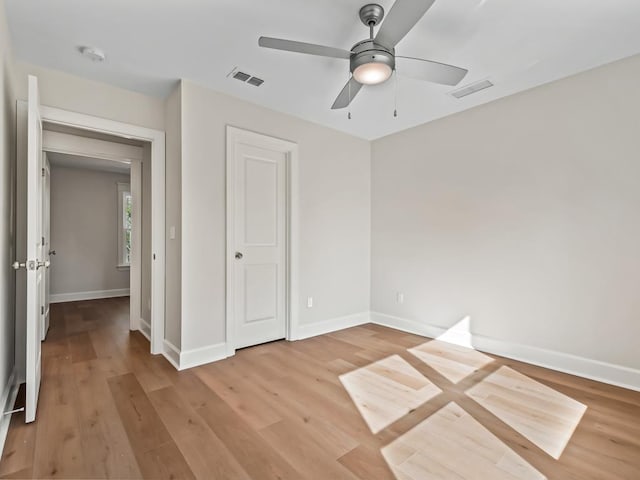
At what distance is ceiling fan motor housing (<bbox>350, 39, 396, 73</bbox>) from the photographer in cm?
193

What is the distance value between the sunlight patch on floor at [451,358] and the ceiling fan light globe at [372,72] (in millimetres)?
2352

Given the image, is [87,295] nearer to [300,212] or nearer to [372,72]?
[300,212]

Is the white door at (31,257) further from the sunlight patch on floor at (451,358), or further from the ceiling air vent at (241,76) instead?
the sunlight patch on floor at (451,358)

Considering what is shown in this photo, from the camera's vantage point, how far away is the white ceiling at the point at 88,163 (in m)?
5.30

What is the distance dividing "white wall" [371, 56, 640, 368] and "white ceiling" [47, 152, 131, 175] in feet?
16.1

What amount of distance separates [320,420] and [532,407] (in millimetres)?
1460

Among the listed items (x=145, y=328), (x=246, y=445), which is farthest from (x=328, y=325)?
(x=246, y=445)

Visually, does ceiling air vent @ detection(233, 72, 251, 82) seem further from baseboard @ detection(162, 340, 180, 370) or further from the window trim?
the window trim

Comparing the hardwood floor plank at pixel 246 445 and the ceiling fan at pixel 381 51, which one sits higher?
the ceiling fan at pixel 381 51

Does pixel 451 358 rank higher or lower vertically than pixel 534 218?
lower

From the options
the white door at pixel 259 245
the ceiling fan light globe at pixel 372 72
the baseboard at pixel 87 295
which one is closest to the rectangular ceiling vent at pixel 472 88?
the ceiling fan light globe at pixel 372 72

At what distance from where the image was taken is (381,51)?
6.34 ft

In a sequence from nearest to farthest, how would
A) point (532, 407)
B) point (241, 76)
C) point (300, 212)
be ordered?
point (532, 407) < point (241, 76) < point (300, 212)

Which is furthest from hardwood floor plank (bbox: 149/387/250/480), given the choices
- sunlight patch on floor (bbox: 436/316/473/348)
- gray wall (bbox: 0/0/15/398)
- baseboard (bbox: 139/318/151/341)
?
sunlight patch on floor (bbox: 436/316/473/348)
